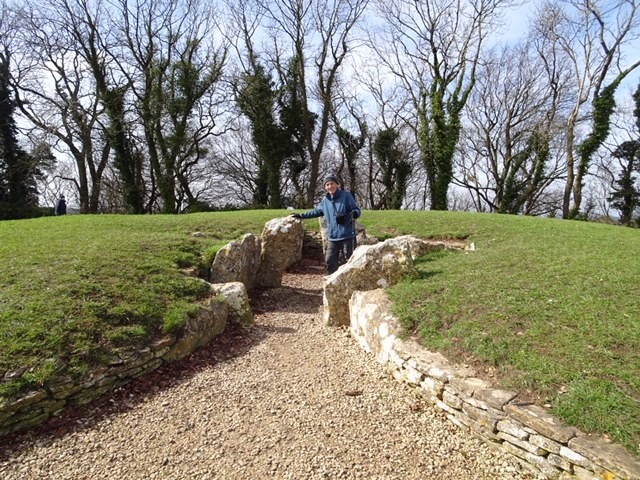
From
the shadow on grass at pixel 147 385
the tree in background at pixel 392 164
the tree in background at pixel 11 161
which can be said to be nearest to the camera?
the shadow on grass at pixel 147 385

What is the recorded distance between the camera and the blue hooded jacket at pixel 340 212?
22.6 feet

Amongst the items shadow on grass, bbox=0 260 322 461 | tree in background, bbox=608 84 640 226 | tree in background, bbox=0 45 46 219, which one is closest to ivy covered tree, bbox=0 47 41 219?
tree in background, bbox=0 45 46 219

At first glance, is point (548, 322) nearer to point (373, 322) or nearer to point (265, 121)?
point (373, 322)

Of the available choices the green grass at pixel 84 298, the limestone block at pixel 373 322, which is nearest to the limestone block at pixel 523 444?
the limestone block at pixel 373 322

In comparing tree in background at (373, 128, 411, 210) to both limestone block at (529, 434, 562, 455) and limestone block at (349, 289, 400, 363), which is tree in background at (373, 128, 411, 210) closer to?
limestone block at (349, 289, 400, 363)

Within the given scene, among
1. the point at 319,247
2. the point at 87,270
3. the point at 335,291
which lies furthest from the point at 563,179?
the point at 87,270

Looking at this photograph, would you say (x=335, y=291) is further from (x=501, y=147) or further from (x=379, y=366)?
(x=501, y=147)

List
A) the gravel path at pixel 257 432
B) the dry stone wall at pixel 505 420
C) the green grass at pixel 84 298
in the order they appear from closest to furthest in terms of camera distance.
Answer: the dry stone wall at pixel 505 420
the gravel path at pixel 257 432
the green grass at pixel 84 298

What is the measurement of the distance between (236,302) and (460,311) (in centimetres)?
356

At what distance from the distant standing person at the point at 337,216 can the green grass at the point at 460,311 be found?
149cm

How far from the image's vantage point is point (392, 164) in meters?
32.2

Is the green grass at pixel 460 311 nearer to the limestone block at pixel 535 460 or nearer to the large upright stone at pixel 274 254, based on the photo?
the limestone block at pixel 535 460

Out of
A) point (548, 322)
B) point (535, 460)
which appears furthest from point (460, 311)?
point (535, 460)

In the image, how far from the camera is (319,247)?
12.2 metres
